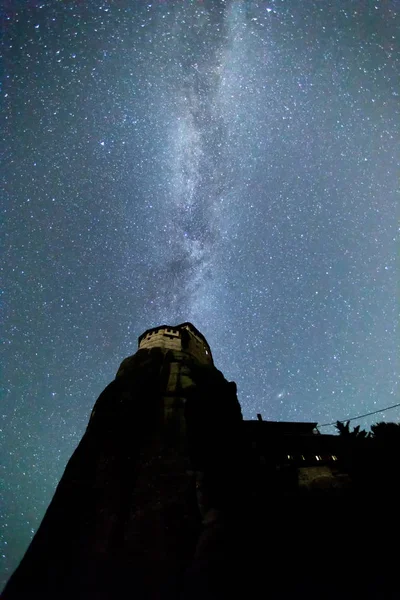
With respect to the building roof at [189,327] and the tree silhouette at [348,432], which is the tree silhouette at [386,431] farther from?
the building roof at [189,327]

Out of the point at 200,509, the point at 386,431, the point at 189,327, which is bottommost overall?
the point at 200,509

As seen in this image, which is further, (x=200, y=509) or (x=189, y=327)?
(x=189, y=327)

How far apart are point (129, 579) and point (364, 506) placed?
1717 cm

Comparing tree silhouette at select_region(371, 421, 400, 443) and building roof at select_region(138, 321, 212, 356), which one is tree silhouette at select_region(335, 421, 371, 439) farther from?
building roof at select_region(138, 321, 212, 356)

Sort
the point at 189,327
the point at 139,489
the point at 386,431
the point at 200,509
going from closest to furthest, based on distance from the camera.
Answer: the point at 200,509 < the point at 139,489 < the point at 386,431 < the point at 189,327

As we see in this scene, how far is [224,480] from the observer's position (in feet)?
74.4

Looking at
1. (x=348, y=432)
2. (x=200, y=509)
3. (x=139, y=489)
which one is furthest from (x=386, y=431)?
(x=139, y=489)

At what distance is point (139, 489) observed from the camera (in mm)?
21500

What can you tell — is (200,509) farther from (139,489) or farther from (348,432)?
(348,432)

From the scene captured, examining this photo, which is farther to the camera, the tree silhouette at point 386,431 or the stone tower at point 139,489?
the tree silhouette at point 386,431

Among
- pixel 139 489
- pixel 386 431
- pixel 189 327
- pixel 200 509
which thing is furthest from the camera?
pixel 189 327

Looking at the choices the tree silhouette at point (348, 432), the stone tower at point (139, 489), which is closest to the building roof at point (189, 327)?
the stone tower at point (139, 489)

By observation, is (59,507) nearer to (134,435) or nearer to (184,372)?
(134,435)

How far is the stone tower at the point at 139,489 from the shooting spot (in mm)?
17781
